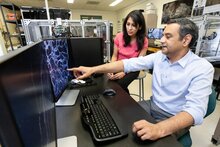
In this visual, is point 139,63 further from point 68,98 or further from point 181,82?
point 68,98

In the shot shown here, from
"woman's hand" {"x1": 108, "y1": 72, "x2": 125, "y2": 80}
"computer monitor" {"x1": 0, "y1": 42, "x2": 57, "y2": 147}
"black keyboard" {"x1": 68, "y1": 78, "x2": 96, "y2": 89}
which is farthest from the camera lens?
"woman's hand" {"x1": 108, "y1": 72, "x2": 125, "y2": 80}

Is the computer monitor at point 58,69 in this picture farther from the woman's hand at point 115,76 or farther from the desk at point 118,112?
the woman's hand at point 115,76

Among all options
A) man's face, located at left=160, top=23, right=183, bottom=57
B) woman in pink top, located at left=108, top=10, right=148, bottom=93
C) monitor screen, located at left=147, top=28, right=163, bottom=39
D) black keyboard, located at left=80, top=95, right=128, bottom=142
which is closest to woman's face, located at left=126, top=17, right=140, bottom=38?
woman in pink top, located at left=108, top=10, right=148, bottom=93

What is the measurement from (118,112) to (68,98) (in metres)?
0.37

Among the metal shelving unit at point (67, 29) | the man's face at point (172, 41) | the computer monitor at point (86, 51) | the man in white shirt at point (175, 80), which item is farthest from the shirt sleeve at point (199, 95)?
the metal shelving unit at point (67, 29)

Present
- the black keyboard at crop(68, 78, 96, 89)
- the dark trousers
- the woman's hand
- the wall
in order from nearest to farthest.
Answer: the black keyboard at crop(68, 78, 96, 89) → the woman's hand → the dark trousers → the wall

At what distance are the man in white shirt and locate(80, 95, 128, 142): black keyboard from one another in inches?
3.6

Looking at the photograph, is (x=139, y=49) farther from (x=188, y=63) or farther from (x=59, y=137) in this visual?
(x=59, y=137)

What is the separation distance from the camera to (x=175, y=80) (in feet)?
3.16

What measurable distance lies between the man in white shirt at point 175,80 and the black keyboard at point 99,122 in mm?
91

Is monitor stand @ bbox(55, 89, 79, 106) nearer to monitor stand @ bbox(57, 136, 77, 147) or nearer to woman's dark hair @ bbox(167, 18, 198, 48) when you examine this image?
monitor stand @ bbox(57, 136, 77, 147)

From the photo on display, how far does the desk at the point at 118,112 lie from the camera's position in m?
0.60

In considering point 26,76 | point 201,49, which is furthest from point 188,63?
point 201,49

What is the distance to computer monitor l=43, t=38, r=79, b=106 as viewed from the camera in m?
0.71
